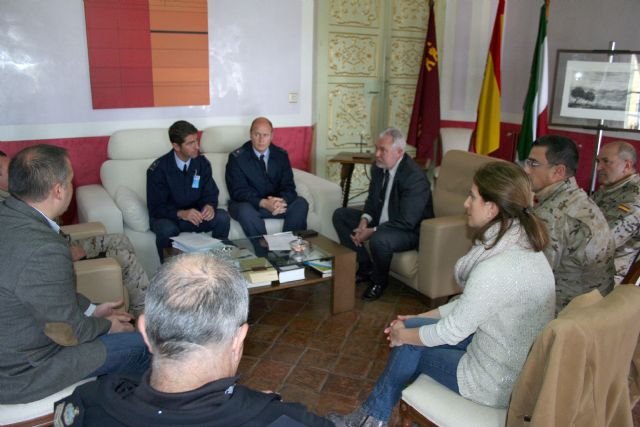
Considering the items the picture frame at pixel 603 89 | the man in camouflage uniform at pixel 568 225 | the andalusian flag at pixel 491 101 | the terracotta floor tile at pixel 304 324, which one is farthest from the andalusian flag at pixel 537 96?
the terracotta floor tile at pixel 304 324

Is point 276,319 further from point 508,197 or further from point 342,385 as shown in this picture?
point 508,197

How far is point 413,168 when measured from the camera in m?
3.45

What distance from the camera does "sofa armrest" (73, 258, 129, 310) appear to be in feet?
7.68

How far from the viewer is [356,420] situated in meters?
2.07

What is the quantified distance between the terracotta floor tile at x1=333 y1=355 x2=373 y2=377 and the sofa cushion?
167 centimetres

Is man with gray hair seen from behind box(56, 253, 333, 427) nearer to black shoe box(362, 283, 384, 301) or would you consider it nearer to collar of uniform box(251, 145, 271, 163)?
black shoe box(362, 283, 384, 301)

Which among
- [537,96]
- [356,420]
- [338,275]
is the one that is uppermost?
[537,96]

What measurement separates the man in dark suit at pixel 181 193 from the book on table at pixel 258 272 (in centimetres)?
81

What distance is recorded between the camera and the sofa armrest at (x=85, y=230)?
296 cm

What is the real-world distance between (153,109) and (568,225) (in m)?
3.22

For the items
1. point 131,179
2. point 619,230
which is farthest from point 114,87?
point 619,230

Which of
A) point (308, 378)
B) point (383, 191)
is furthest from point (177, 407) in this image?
point (383, 191)

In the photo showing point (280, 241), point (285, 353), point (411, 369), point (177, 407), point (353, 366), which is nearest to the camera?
point (177, 407)

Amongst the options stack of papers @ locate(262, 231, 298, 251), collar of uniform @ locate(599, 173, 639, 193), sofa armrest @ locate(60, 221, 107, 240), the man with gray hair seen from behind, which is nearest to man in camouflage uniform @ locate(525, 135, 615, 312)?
collar of uniform @ locate(599, 173, 639, 193)
